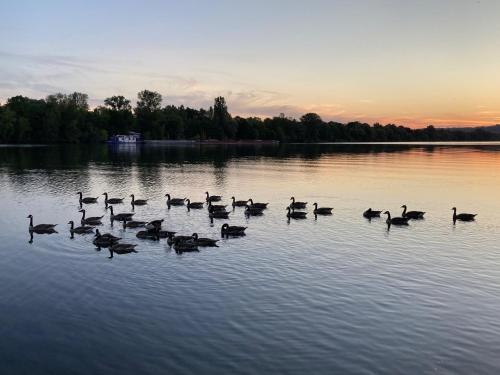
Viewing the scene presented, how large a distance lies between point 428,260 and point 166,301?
15.8 m

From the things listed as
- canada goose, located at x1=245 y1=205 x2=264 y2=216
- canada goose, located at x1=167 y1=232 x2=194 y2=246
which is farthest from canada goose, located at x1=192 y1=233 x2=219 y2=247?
canada goose, located at x1=245 y1=205 x2=264 y2=216

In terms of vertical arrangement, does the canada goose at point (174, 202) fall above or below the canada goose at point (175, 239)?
above

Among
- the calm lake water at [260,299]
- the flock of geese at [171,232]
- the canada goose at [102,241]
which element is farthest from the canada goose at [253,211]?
the canada goose at [102,241]

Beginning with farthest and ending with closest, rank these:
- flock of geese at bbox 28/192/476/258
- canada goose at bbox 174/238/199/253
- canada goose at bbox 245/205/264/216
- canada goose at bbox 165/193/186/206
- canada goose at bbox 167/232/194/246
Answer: canada goose at bbox 165/193/186/206
canada goose at bbox 245/205/264/216
canada goose at bbox 167/232/194/246
flock of geese at bbox 28/192/476/258
canada goose at bbox 174/238/199/253

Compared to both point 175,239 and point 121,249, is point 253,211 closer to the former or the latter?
point 175,239

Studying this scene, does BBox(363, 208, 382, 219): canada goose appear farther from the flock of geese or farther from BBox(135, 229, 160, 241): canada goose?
BBox(135, 229, 160, 241): canada goose

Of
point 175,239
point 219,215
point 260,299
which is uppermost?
point 175,239

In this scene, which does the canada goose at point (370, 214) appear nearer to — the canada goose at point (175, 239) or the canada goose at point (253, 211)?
the canada goose at point (253, 211)

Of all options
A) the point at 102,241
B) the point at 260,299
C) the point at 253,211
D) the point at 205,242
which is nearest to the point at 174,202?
the point at 253,211

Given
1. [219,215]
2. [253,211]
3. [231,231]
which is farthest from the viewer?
[253,211]

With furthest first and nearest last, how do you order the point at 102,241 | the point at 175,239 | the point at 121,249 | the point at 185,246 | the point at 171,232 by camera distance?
1. the point at 171,232
2. the point at 102,241
3. the point at 175,239
4. the point at 185,246
5. the point at 121,249

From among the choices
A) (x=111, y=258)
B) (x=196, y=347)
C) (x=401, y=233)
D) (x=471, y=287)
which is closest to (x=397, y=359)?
(x=196, y=347)

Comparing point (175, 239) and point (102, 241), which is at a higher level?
point (175, 239)

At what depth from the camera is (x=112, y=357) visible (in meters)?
15.8
